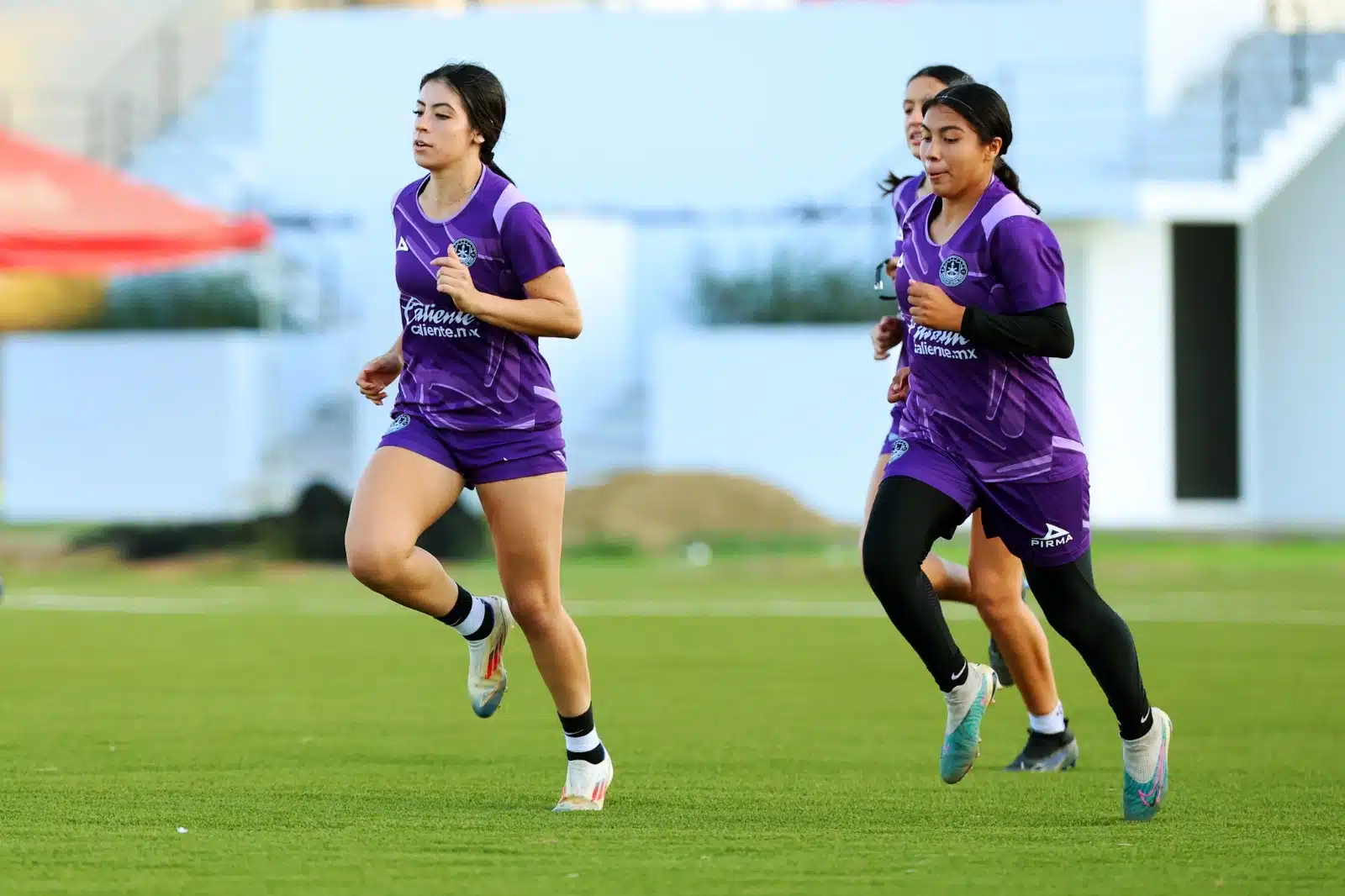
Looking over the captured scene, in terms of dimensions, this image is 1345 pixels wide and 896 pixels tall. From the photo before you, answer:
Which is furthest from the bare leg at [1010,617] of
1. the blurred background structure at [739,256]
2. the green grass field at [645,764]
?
the blurred background structure at [739,256]

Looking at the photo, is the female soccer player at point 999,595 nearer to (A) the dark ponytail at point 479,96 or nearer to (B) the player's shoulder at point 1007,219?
(B) the player's shoulder at point 1007,219

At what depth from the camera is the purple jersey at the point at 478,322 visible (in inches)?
242

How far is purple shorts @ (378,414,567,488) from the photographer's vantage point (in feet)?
20.2

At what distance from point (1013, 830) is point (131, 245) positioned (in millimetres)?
12348

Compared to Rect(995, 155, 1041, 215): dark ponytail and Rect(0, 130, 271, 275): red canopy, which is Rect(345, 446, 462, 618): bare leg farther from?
Rect(0, 130, 271, 275): red canopy

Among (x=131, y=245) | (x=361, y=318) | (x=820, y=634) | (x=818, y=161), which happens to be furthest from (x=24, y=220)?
(x=818, y=161)

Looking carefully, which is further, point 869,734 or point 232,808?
point 869,734

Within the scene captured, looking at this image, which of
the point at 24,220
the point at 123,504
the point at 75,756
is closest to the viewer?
the point at 75,756

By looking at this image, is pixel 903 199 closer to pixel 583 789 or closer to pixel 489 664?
pixel 489 664

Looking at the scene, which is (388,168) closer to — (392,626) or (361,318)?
(361,318)

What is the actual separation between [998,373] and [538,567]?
1376mm

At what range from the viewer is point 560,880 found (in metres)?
4.98

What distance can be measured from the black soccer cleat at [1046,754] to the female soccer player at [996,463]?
1236 millimetres

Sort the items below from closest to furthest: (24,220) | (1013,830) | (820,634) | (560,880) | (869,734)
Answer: (560,880) → (1013,830) → (869,734) → (820,634) → (24,220)
